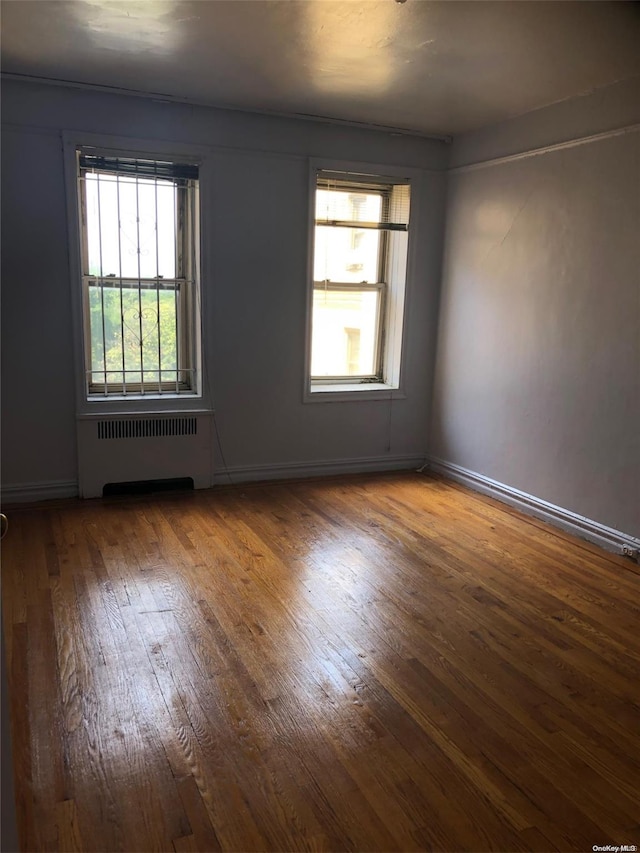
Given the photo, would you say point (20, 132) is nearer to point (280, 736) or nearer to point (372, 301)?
point (372, 301)

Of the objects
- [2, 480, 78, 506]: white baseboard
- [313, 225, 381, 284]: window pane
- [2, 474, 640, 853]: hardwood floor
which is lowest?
[2, 474, 640, 853]: hardwood floor

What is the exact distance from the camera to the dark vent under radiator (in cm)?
433

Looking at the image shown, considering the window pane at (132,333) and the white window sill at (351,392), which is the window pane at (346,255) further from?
the window pane at (132,333)

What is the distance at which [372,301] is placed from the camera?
514 centimetres

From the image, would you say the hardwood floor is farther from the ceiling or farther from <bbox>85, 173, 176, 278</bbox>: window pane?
the ceiling

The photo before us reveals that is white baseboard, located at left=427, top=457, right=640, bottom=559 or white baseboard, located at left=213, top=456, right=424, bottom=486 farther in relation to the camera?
white baseboard, located at left=213, top=456, right=424, bottom=486

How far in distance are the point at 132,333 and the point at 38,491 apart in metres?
1.22

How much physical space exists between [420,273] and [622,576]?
2.72 metres

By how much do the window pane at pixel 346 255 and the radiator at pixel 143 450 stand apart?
144 centimetres

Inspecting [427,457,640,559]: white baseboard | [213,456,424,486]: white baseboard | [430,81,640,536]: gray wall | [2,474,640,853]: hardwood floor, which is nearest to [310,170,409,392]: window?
[430,81,640,536]: gray wall

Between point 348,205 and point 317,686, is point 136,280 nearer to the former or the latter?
point 348,205

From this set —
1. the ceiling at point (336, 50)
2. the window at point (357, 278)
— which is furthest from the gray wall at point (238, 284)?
the ceiling at point (336, 50)

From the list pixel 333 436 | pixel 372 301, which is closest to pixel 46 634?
pixel 333 436

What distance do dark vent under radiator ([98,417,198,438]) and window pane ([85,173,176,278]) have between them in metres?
0.99
